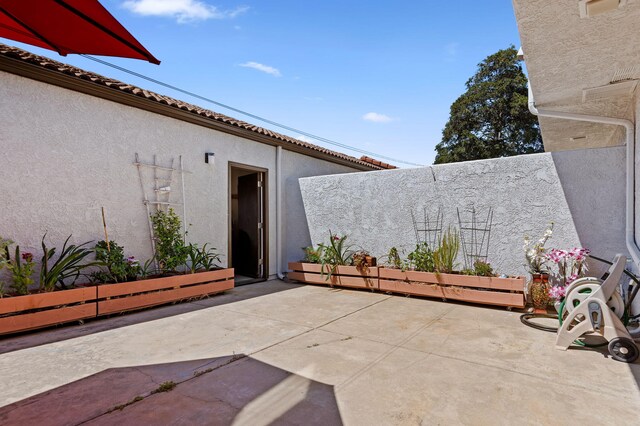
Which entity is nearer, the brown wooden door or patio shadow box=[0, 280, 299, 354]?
patio shadow box=[0, 280, 299, 354]

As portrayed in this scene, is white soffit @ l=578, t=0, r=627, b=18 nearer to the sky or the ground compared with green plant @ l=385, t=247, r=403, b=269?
nearer to the sky

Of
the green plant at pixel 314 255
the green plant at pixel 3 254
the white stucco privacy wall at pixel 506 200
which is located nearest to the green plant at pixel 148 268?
the green plant at pixel 3 254

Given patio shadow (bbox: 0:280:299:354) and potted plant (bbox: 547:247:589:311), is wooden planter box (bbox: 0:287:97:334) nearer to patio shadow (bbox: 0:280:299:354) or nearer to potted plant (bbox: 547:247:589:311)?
patio shadow (bbox: 0:280:299:354)

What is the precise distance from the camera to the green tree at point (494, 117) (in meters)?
19.8

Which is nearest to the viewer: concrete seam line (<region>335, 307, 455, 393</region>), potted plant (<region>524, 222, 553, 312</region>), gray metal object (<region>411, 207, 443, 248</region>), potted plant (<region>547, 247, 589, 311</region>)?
concrete seam line (<region>335, 307, 455, 393</region>)

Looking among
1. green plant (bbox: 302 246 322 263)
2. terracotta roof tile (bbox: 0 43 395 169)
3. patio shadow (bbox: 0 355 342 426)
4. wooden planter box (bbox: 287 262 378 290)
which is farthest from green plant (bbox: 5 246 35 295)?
green plant (bbox: 302 246 322 263)

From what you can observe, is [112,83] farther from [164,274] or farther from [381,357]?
[381,357]

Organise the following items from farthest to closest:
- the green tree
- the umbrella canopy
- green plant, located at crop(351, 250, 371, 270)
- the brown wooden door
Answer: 1. the green tree
2. the brown wooden door
3. green plant, located at crop(351, 250, 371, 270)
4. the umbrella canopy

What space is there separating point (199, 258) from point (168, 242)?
0.60m

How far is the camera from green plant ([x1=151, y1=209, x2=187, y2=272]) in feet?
18.0

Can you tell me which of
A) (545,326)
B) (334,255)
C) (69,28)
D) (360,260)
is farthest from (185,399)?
(334,255)

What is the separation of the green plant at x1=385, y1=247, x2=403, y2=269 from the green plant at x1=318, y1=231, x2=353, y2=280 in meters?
0.81

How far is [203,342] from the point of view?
3.51 metres

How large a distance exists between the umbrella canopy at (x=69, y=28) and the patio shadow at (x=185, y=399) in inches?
89.9
